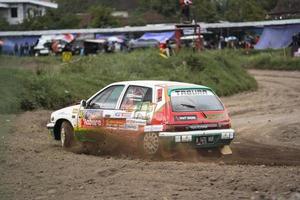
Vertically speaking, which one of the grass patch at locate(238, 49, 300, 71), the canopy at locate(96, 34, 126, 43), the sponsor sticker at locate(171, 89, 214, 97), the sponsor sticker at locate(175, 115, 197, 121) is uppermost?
the sponsor sticker at locate(171, 89, 214, 97)

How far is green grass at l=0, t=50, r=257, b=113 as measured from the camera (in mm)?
20438

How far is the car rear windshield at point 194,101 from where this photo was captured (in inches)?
458

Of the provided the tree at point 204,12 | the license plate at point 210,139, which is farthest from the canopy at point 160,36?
the license plate at point 210,139

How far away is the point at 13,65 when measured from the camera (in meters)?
20.5

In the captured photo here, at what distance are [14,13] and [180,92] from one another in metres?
71.2

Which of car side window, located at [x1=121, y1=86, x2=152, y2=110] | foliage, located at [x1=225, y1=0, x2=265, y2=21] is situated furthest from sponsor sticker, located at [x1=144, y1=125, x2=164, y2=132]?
foliage, located at [x1=225, y1=0, x2=265, y2=21]

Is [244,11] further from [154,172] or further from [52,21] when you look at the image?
[154,172]

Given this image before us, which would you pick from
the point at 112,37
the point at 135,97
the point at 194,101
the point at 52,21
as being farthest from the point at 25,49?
the point at 194,101

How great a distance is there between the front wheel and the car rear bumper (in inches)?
7.1

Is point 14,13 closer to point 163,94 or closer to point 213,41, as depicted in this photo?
point 213,41

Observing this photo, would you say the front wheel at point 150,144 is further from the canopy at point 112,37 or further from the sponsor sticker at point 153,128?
the canopy at point 112,37

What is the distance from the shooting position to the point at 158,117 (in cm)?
1148

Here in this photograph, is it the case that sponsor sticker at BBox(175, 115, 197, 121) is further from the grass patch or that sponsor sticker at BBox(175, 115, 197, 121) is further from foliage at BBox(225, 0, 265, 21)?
foliage at BBox(225, 0, 265, 21)

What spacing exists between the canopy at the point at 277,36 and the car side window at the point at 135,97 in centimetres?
4125
